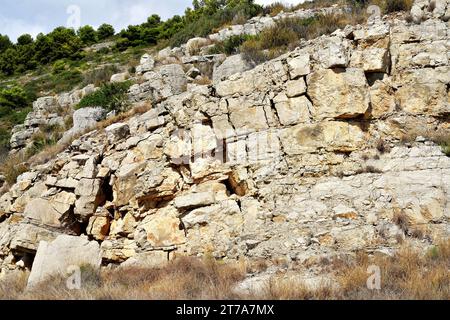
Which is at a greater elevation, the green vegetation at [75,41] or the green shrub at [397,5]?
the green vegetation at [75,41]

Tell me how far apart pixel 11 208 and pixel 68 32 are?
96.6 ft

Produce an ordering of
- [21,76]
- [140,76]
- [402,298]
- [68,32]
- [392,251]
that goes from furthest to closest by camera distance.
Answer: [68,32]
[21,76]
[140,76]
[392,251]
[402,298]

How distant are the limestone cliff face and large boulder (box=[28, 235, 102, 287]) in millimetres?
606

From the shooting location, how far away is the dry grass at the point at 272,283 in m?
5.57

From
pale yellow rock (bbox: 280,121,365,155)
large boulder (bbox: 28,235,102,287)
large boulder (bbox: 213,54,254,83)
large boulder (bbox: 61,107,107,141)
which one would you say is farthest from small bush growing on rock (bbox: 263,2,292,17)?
large boulder (bbox: 28,235,102,287)

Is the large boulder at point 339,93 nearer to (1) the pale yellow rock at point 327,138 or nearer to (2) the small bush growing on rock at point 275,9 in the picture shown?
(1) the pale yellow rock at point 327,138

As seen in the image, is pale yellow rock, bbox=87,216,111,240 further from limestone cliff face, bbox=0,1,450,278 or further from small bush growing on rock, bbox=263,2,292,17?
small bush growing on rock, bbox=263,2,292,17

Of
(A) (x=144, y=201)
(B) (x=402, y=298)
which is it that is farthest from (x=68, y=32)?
(B) (x=402, y=298)

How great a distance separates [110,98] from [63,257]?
858cm

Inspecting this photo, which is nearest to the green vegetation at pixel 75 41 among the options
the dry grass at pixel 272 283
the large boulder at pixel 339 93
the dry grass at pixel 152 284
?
the large boulder at pixel 339 93

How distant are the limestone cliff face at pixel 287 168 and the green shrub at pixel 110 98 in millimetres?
4690

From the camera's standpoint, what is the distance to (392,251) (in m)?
7.03

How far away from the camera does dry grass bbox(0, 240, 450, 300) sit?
219 inches
